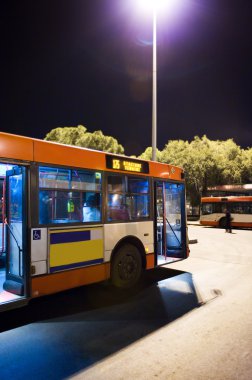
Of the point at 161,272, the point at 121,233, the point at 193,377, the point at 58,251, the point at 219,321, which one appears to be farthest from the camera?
the point at 161,272

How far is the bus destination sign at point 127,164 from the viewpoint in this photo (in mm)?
6770

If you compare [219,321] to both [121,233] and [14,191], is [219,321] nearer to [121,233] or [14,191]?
[121,233]

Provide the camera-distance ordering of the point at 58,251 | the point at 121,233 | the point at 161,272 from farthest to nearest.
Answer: the point at 161,272 → the point at 121,233 → the point at 58,251

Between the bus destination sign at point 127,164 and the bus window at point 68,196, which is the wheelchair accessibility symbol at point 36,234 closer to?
the bus window at point 68,196

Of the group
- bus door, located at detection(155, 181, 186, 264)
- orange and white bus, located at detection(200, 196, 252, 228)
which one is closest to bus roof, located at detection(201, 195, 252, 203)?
orange and white bus, located at detection(200, 196, 252, 228)

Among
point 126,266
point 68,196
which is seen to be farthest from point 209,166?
point 68,196

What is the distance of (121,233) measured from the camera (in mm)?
6883

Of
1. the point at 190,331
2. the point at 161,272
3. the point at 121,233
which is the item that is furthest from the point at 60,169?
the point at 161,272

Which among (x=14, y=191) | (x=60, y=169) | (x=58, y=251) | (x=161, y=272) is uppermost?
(x=60, y=169)

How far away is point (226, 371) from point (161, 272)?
212 inches

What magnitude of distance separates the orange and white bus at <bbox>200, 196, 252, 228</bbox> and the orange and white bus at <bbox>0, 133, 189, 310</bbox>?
57.0ft

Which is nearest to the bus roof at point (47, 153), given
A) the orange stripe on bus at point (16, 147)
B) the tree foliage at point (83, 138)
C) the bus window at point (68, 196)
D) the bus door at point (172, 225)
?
the orange stripe on bus at point (16, 147)

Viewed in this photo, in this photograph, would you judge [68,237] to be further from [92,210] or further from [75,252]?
[92,210]

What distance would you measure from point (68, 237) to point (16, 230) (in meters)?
0.90
